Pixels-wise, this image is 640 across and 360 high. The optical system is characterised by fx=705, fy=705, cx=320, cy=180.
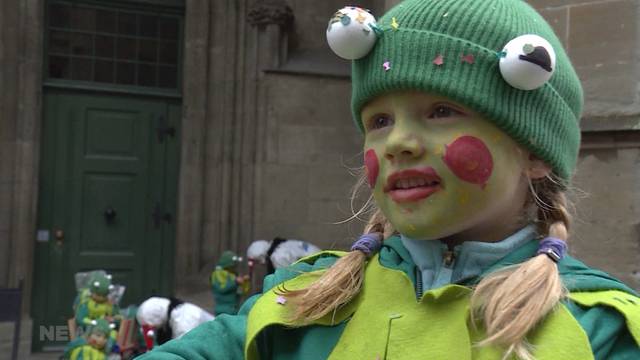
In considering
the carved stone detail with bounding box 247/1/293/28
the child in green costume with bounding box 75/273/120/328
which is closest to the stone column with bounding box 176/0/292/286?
the carved stone detail with bounding box 247/1/293/28

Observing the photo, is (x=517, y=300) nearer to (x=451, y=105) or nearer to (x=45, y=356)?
(x=451, y=105)

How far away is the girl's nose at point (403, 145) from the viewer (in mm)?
1184

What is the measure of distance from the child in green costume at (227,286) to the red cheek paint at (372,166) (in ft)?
15.2

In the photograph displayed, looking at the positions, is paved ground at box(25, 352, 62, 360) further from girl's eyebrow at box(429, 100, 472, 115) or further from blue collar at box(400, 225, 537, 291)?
girl's eyebrow at box(429, 100, 472, 115)

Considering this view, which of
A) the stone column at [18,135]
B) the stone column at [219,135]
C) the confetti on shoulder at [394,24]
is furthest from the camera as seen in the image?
the stone column at [219,135]

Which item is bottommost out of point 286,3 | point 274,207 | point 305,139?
point 274,207

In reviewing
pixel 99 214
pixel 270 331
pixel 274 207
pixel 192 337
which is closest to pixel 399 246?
pixel 270 331

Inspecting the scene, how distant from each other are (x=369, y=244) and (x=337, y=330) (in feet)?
0.66

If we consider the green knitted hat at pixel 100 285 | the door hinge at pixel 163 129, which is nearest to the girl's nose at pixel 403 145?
the green knitted hat at pixel 100 285

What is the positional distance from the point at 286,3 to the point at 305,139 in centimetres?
136

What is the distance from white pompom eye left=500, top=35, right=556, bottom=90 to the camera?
116 cm

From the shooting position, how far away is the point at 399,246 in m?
1.33

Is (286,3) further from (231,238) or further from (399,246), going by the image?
(399,246)

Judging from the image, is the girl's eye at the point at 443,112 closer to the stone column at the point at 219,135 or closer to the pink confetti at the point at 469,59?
the pink confetti at the point at 469,59
